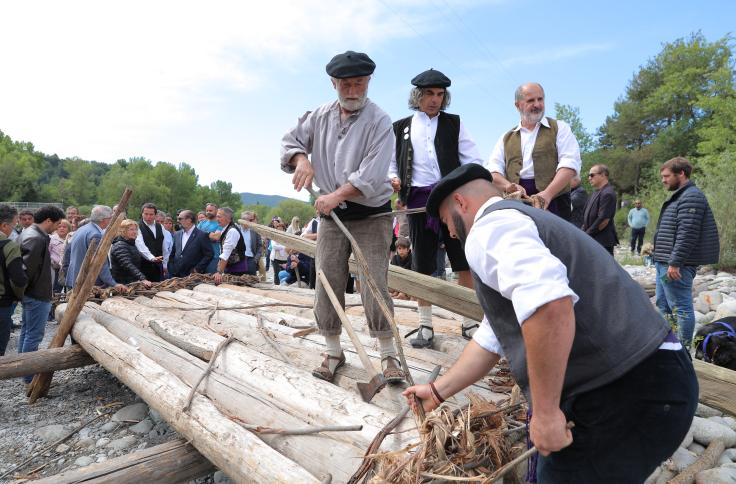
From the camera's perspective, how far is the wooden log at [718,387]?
2334mm

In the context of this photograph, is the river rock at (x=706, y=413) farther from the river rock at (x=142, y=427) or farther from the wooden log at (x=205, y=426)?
the river rock at (x=142, y=427)

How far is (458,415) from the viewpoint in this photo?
5.99ft

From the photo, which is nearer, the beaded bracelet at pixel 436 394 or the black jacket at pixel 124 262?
the beaded bracelet at pixel 436 394

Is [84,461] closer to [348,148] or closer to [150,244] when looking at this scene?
[348,148]

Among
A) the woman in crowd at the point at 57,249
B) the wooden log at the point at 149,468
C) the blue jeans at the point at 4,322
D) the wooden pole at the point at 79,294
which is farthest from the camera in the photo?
the woman in crowd at the point at 57,249

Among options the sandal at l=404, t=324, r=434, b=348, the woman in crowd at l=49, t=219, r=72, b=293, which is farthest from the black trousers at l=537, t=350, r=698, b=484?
the woman in crowd at l=49, t=219, r=72, b=293

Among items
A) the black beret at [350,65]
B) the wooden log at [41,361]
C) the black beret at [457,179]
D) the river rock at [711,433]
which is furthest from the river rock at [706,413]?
the wooden log at [41,361]

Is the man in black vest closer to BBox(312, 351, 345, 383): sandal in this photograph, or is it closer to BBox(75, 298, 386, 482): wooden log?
BBox(75, 298, 386, 482): wooden log

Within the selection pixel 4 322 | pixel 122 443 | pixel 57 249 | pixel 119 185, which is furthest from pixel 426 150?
pixel 119 185

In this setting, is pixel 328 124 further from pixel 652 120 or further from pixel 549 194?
pixel 652 120

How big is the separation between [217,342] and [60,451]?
146cm

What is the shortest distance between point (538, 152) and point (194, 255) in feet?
19.3

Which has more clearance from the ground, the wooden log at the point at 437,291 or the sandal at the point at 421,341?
the wooden log at the point at 437,291

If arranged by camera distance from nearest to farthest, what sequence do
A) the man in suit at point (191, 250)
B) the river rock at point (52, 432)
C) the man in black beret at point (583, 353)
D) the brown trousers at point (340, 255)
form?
the man in black beret at point (583, 353) < the brown trousers at point (340, 255) < the river rock at point (52, 432) < the man in suit at point (191, 250)
